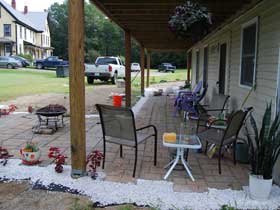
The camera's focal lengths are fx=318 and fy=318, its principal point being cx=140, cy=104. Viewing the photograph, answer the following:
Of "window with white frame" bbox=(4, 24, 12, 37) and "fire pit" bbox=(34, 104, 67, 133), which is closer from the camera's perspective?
"fire pit" bbox=(34, 104, 67, 133)

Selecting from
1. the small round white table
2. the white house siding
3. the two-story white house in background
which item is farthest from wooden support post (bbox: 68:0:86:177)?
the two-story white house in background

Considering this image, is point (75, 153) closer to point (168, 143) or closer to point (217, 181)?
point (168, 143)

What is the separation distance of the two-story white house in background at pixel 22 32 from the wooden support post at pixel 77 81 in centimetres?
3610

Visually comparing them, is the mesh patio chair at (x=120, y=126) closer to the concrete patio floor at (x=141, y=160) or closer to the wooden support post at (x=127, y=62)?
the concrete patio floor at (x=141, y=160)

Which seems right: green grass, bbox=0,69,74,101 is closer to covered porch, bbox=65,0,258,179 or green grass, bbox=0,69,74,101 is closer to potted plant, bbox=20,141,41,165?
covered porch, bbox=65,0,258,179

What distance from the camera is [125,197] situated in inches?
128

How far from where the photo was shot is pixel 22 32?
39.1 meters

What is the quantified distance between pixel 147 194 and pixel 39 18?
47.3 metres

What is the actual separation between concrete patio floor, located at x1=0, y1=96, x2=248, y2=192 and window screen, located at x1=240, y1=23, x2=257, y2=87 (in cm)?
148

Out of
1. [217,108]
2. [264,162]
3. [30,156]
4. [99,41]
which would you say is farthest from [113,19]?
[99,41]

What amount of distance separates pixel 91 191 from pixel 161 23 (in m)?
4.73

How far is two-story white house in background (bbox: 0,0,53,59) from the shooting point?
36688mm

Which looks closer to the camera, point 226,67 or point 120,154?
point 120,154

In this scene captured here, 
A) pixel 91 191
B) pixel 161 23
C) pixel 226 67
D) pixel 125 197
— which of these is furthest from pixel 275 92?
pixel 161 23
